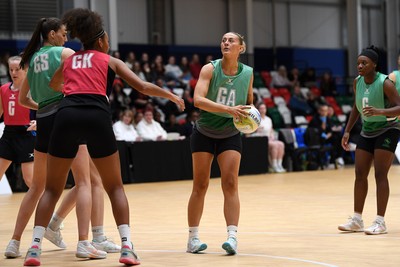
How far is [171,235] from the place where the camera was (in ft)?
28.3

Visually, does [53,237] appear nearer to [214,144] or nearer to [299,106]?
[214,144]

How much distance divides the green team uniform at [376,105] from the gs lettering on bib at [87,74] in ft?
10.4

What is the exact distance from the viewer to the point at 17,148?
9.56 meters

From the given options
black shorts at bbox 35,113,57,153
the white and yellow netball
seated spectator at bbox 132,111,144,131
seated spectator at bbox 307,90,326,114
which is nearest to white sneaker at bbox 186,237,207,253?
the white and yellow netball

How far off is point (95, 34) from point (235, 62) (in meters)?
1.41

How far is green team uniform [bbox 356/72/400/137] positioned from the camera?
862cm

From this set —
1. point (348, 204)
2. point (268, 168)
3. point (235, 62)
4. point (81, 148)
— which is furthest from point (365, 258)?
point (268, 168)

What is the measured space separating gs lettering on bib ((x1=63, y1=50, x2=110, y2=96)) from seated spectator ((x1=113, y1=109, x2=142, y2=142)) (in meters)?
11.6

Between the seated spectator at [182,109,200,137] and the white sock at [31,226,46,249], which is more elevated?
the seated spectator at [182,109,200,137]

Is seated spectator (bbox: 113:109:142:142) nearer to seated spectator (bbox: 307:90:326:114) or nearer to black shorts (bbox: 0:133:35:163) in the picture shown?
seated spectator (bbox: 307:90:326:114)

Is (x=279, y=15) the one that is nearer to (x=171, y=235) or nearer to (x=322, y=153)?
(x=322, y=153)

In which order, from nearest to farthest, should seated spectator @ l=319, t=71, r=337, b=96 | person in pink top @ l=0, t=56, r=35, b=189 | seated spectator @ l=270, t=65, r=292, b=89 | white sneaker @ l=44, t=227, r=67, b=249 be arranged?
white sneaker @ l=44, t=227, r=67, b=249
person in pink top @ l=0, t=56, r=35, b=189
seated spectator @ l=270, t=65, r=292, b=89
seated spectator @ l=319, t=71, r=337, b=96

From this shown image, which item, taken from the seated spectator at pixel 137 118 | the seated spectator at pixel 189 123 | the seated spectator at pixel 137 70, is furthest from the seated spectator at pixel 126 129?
the seated spectator at pixel 137 70

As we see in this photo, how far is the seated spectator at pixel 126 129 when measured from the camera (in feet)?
59.7
